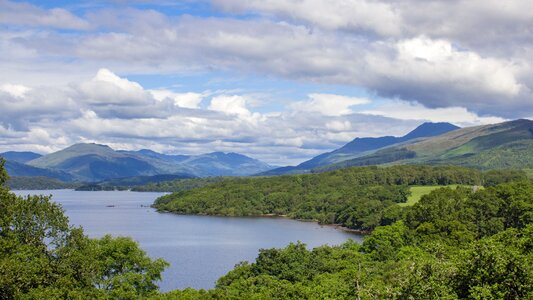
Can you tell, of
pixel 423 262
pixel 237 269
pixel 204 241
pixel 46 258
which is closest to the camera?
pixel 46 258

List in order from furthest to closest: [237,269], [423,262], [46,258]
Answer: [237,269]
[423,262]
[46,258]

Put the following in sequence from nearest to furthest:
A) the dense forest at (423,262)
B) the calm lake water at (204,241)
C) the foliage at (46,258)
Answer: the dense forest at (423,262) → the foliage at (46,258) → the calm lake water at (204,241)

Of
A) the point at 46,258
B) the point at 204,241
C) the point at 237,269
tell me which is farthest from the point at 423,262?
the point at 204,241

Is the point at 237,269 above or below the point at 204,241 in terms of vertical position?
above

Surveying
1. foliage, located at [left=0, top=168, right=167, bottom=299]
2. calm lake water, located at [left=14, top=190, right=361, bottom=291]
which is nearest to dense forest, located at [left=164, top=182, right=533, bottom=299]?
foliage, located at [left=0, top=168, right=167, bottom=299]

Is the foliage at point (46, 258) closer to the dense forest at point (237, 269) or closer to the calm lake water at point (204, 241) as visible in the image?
the dense forest at point (237, 269)

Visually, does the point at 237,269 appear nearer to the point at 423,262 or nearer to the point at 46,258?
the point at 423,262

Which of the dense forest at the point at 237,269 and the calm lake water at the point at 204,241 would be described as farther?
the calm lake water at the point at 204,241

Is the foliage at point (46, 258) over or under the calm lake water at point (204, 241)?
over

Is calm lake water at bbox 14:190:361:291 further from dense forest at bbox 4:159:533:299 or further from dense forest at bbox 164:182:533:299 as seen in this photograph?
dense forest at bbox 4:159:533:299

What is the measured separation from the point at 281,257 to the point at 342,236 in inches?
3579

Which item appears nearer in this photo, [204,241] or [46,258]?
[46,258]

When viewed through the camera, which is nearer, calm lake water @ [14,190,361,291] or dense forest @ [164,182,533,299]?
dense forest @ [164,182,533,299]

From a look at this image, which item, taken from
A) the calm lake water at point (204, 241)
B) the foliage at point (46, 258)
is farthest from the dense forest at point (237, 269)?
the calm lake water at point (204, 241)
